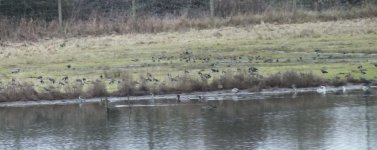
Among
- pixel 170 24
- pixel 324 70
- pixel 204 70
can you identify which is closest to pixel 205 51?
pixel 204 70

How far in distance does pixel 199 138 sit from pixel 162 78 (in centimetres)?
1341

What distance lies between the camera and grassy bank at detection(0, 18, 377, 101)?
2944 centimetres

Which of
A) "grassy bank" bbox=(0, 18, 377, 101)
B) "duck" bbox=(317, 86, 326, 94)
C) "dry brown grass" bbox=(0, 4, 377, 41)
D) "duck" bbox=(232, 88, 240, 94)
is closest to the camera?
"duck" bbox=(317, 86, 326, 94)

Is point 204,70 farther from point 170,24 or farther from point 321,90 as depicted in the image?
point 170,24

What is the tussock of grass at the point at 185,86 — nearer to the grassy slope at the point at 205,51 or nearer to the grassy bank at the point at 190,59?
the grassy bank at the point at 190,59

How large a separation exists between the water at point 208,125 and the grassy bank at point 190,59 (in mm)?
2609

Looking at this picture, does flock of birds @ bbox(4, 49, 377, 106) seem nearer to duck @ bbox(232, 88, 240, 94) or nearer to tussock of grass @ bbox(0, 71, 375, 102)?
duck @ bbox(232, 88, 240, 94)

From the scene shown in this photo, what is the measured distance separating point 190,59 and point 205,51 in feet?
10.3

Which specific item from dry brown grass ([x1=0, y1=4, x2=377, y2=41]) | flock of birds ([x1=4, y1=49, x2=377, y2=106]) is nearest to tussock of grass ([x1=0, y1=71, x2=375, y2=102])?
flock of birds ([x1=4, y1=49, x2=377, y2=106])

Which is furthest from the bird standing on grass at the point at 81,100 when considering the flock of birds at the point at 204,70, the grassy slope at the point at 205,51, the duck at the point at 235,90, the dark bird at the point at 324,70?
the dark bird at the point at 324,70

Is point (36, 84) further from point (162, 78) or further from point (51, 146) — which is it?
point (51, 146)

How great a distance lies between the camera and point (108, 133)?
20484 millimetres

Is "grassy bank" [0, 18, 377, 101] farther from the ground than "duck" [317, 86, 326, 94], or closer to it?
farther from the ground

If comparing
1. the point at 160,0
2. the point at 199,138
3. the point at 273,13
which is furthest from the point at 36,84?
the point at 160,0
